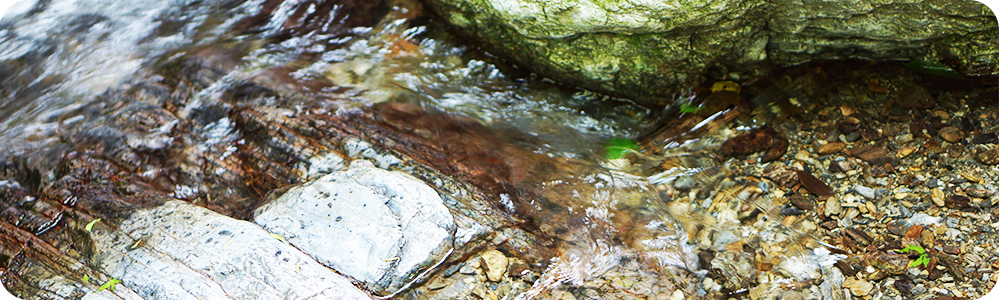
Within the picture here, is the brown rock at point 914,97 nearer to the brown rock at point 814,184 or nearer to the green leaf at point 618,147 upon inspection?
the brown rock at point 814,184

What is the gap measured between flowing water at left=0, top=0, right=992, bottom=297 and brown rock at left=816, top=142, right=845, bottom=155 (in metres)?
0.41

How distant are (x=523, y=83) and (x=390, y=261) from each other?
218cm

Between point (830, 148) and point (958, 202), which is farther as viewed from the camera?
point (830, 148)

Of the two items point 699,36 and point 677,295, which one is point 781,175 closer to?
point 699,36

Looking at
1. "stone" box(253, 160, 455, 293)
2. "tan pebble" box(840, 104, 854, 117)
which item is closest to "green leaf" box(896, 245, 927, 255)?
"tan pebble" box(840, 104, 854, 117)

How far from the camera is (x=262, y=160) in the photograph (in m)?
3.60

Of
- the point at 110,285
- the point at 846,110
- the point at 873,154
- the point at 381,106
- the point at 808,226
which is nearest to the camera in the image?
the point at 110,285

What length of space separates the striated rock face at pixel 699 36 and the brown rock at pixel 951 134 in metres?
0.38

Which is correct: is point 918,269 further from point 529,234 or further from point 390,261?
point 390,261

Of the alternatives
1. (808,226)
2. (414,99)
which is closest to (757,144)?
(808,226)

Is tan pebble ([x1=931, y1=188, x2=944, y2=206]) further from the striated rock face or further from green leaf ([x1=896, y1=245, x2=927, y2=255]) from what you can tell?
the striated rock face

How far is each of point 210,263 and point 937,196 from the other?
4.17 meters

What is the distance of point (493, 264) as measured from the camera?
3000 millimetres

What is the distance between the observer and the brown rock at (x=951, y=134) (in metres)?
3.47
